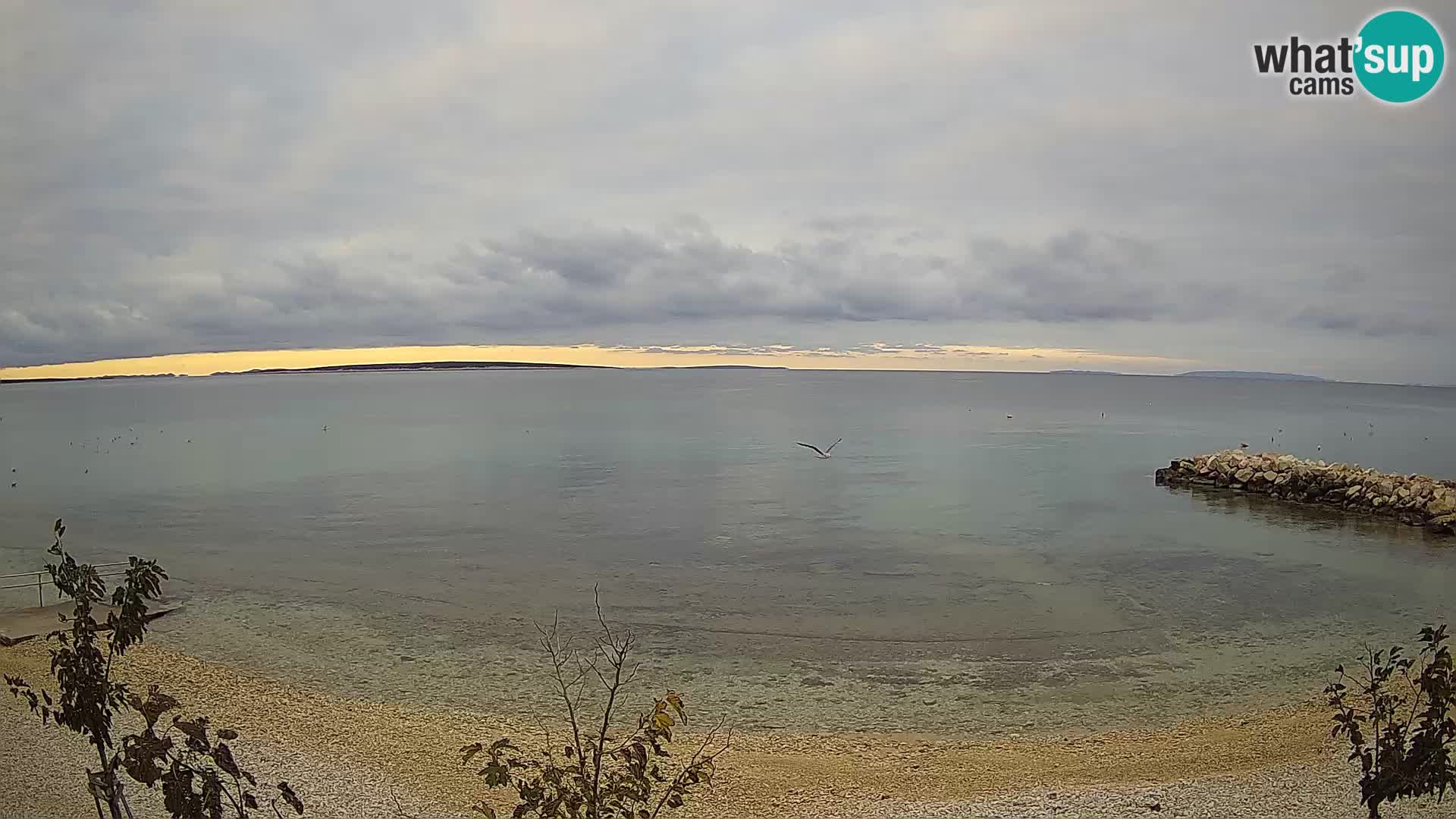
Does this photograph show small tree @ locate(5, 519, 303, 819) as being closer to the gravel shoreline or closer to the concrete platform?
the gravel shoreline

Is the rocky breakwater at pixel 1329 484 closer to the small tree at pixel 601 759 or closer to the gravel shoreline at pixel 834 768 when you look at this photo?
the gravel shoreline at pixel 834 768

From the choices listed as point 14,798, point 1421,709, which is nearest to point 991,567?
point 1421,709

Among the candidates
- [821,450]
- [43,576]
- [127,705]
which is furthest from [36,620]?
[821,450]

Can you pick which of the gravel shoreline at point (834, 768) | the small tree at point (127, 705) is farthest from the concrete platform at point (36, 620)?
the small tree at point (127, 705)

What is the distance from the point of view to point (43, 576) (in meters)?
19.7

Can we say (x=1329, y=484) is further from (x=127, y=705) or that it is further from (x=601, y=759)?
(x=127, y=705)

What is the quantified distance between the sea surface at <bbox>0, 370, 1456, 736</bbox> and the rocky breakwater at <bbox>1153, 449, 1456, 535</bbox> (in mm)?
1022

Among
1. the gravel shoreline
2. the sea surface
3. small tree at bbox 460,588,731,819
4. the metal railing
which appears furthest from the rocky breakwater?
the metal railing

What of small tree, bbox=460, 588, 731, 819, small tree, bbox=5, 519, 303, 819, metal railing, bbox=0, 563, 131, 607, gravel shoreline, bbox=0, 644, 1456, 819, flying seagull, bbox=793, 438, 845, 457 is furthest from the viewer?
flying seagull, bbox=793, 438, 845, 457

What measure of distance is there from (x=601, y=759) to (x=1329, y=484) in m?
33.9

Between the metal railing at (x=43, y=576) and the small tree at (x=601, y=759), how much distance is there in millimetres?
9829

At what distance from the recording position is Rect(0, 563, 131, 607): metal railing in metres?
17.9

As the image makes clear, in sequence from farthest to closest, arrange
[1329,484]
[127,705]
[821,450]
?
[821,450], [1329,484], [127,705]

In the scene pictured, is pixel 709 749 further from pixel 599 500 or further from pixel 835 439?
pixel 835 439
